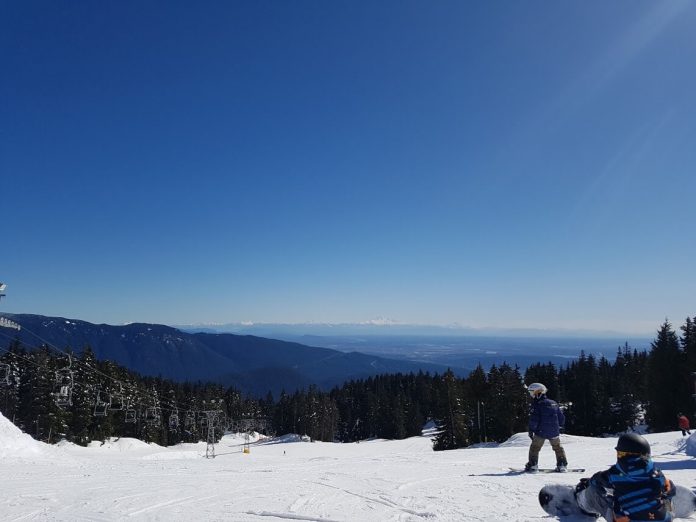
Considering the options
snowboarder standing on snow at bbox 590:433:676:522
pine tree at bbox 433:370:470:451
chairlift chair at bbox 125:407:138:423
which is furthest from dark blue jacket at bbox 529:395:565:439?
pine tree at bbox 433:370:470:451

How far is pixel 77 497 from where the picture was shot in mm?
9031

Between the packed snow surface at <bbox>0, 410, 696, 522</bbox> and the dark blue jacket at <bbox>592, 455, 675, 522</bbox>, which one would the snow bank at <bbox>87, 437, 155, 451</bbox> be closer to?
the packed snow surface at <bbox>0, 410, 696, 522</bbox>

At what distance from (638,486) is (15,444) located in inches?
971

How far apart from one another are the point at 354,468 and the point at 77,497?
691 cm

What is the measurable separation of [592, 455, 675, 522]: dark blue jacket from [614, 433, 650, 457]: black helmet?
0.25ft

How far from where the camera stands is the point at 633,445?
5.33 m

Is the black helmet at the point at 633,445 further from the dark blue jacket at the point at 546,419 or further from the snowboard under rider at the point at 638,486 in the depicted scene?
the dark blue jacket at the point at 546,419

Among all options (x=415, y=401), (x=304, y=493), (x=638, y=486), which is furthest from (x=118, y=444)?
(x=415, y=401)

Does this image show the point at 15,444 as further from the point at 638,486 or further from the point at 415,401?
the point at 415,401

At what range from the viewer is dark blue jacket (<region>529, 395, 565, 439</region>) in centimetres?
1102

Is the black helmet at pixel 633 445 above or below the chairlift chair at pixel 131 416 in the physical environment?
above

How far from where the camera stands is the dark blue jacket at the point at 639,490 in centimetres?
512

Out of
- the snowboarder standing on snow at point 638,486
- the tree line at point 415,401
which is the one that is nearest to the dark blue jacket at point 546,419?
the snowboarder standing on snow at point 638,486

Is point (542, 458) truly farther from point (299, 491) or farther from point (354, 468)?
point (299, 491)
